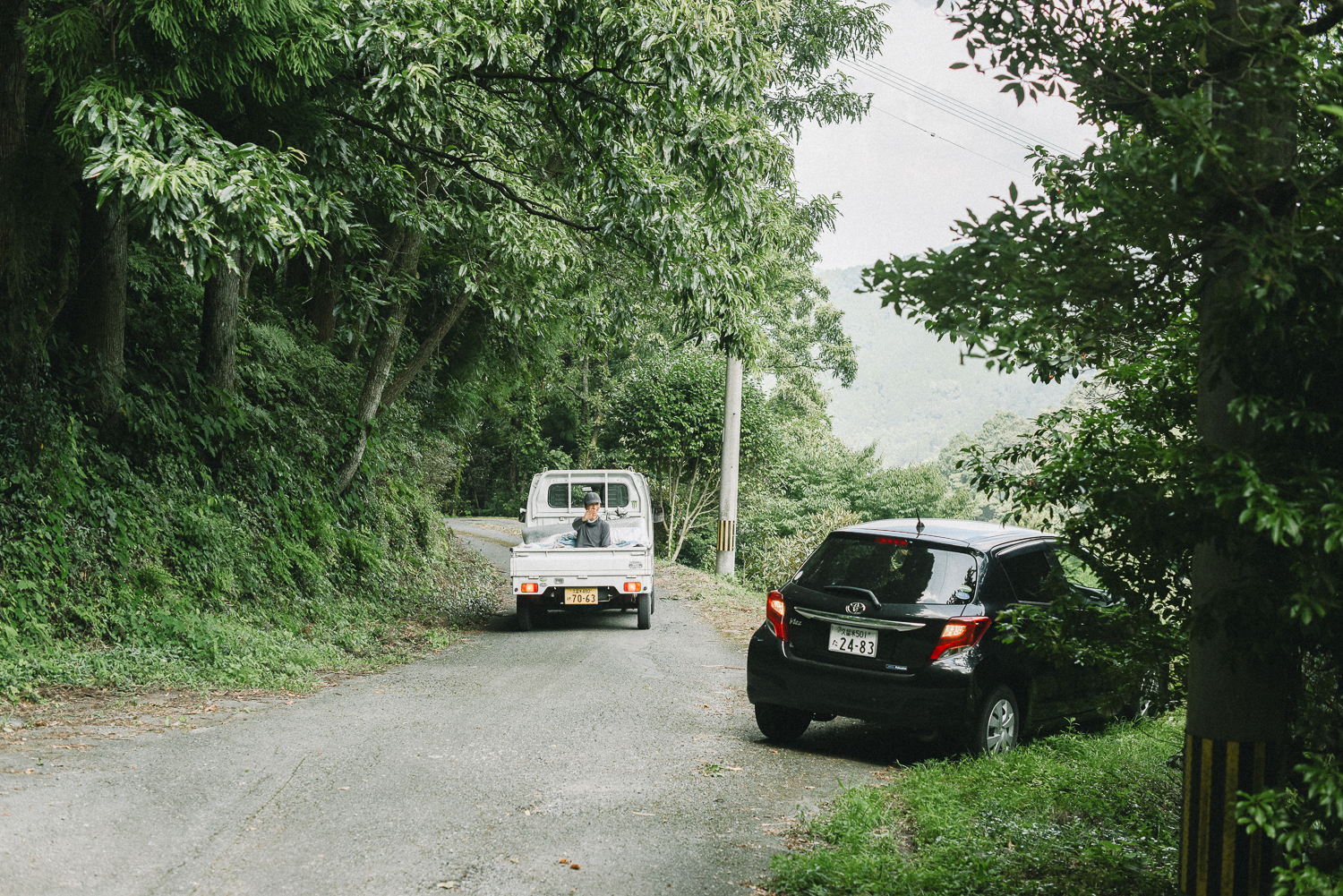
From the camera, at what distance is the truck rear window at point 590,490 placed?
1648 centimetres

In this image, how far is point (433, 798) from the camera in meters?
5.73

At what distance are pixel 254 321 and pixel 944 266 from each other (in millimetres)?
13358

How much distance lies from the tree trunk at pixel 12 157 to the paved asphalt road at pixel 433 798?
4533mm

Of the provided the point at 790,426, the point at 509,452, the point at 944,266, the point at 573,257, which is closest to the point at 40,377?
the point at 573,257

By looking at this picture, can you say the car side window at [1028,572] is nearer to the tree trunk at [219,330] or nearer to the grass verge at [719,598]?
the grass verge at [719,598]

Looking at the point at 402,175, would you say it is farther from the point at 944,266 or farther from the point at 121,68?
the point at 944,266

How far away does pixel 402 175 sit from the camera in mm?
11391

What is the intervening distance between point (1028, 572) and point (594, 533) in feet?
25.6

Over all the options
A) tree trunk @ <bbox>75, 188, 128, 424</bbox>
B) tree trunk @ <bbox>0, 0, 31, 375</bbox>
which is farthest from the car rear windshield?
tree trunk @ <bbox>75, 188, 128, 424</bbox>

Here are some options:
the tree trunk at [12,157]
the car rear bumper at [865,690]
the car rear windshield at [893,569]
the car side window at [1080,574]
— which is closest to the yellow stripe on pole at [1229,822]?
the car side window at [1080,574]

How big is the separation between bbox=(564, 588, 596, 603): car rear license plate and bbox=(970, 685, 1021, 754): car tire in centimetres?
724

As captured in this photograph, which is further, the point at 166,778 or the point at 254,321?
the point at 254,321

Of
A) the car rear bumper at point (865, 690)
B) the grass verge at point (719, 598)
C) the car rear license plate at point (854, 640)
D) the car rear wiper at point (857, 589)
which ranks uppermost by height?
the car rear wiper at point (857, 589)

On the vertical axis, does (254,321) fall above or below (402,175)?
below
